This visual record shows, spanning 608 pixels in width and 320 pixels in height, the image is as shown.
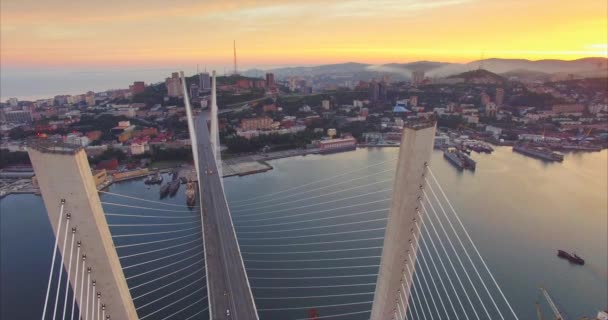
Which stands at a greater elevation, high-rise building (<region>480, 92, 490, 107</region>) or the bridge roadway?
high-rise building (<region>480, 92, 490, 107</region>)

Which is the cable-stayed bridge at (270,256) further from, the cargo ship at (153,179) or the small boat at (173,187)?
the cargo ship at (153,179)

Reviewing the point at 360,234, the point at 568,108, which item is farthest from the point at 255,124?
the point at 568,108

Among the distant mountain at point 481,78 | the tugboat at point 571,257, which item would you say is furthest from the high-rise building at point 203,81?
the tugboat at point 571,257

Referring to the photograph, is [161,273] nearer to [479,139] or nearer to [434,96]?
[479,139]

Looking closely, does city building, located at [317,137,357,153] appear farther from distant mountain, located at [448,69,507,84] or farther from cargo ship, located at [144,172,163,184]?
distant mountain, located at [448,69,507,84]

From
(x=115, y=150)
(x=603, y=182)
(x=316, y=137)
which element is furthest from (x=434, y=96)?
(x=115, y=150)

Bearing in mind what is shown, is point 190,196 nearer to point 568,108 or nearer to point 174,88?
point 174,88

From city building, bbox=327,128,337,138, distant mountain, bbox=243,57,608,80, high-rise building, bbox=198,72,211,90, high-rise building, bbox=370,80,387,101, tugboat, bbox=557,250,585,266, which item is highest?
distant mountain, bbox=243,57,608,80

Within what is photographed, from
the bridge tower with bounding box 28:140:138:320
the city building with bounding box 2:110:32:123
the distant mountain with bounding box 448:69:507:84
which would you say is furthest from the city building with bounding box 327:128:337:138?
the distant mountain with bounding box 448:69:507:84

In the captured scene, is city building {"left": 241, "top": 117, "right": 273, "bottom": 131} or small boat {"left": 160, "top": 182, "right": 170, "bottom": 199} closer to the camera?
small boat {"left": 160, "top": 182, "right": 170, "bottom": 199}
